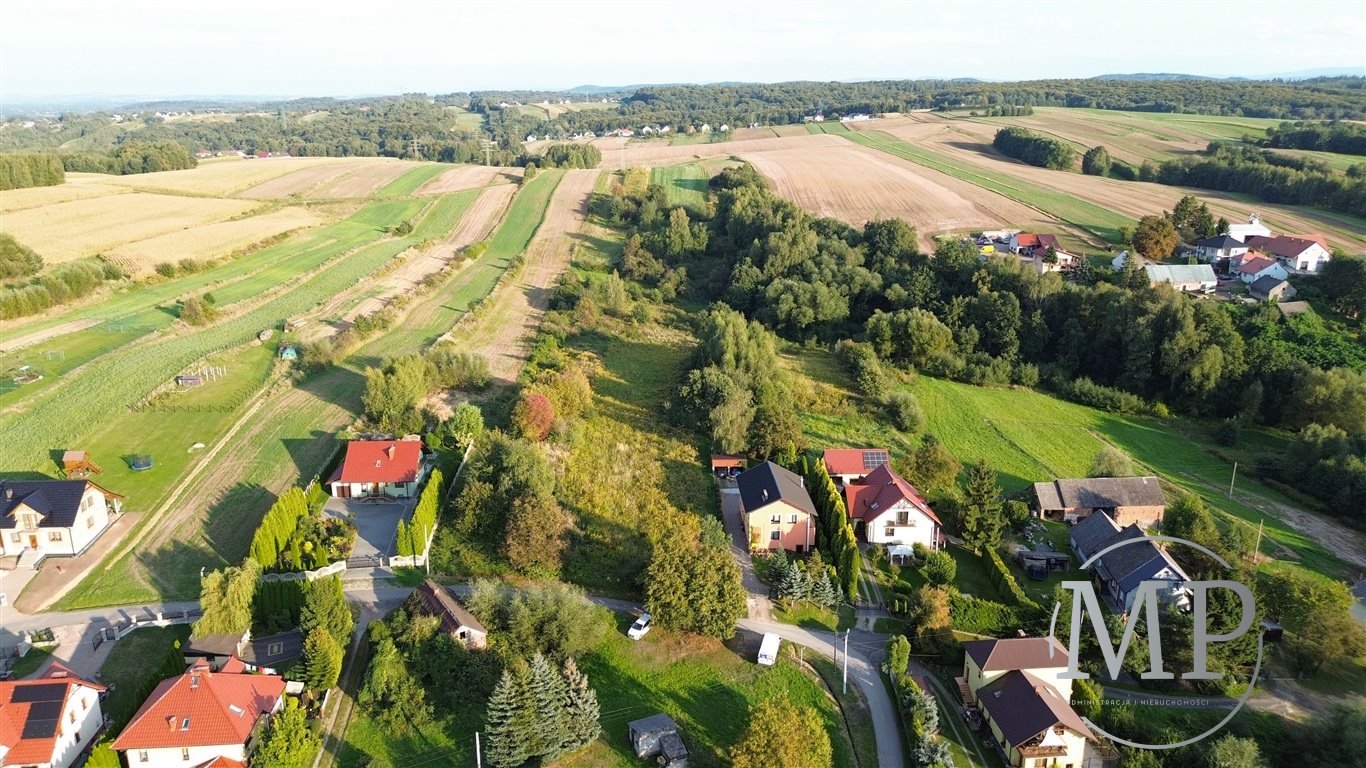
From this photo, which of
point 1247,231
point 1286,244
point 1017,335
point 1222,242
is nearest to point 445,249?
point 1017,335

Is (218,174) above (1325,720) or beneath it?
above

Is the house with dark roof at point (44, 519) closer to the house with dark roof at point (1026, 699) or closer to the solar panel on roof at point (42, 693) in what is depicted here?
the solar panel on roof at point (42, 693)

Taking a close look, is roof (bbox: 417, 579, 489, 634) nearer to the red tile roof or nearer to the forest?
the red tile roof

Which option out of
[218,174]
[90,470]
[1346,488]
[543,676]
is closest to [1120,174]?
[1346,488]

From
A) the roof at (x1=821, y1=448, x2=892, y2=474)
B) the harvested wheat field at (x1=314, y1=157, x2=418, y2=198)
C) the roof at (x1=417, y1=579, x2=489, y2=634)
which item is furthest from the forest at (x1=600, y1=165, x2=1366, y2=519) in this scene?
the harvested wheat field at (x1=314, y1=157, x2=418, y2=198)

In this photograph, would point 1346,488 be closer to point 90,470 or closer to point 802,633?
point 802,633

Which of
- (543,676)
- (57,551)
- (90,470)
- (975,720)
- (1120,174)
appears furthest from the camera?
(1120,174)

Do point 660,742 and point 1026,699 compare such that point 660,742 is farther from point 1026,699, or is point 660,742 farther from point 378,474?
point 378,474
